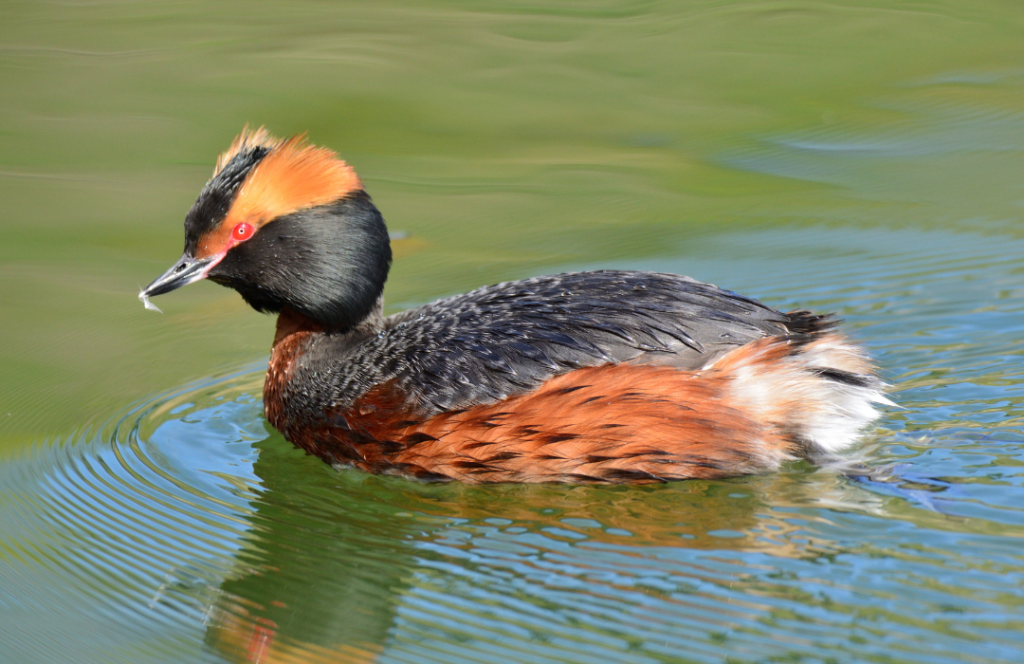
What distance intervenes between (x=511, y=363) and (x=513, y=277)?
2541mm

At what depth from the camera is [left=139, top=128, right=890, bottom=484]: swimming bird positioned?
5055 mm

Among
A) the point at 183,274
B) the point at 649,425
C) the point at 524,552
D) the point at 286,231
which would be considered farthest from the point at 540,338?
the point at 183,274

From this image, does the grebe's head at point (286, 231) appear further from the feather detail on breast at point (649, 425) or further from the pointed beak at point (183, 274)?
the feather detail on breast at point (649, 425)

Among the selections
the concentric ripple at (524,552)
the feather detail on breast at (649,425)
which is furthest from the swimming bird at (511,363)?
the concentric ripple at (524,552)

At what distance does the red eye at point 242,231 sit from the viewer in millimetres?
5629

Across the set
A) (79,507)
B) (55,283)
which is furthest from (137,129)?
(79,507)

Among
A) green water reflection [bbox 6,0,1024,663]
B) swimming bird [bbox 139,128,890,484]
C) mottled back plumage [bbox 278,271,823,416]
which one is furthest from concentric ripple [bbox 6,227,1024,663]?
mottled back plumage [bbox 278,271,823,416]

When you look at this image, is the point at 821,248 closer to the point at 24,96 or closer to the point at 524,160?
the point at 524,160

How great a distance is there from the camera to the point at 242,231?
18.5 ft

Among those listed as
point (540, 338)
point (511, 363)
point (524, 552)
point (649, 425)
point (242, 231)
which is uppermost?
point (242, 231)

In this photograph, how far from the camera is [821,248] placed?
7773mm

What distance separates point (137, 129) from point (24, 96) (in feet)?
3.97

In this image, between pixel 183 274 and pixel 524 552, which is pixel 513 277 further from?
pixel 524 552

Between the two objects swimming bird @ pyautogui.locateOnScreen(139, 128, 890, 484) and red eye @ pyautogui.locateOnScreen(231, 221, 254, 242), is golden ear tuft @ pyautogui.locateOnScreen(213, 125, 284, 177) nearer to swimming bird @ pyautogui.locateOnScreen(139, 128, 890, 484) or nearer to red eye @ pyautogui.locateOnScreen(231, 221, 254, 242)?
swimming bird @ pyautogui.locateOnScreen(139, 128, 890, 484)
